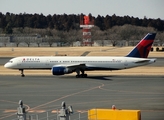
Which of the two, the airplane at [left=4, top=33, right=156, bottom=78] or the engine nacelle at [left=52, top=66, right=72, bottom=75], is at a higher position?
the airplane at [left=4, top=33, right=156, bottom=78]

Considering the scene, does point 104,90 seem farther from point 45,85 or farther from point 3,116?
point 3,116

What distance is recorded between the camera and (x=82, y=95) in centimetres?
4625

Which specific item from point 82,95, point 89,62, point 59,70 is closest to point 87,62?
point 89,62

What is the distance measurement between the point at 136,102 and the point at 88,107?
5230mm

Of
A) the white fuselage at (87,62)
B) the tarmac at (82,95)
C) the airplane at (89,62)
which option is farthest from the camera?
the white fuselage at (87,62)

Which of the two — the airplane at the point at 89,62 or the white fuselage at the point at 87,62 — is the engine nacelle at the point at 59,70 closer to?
the airplane at the point at 89,62

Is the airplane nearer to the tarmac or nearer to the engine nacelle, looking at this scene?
the engine nacelle

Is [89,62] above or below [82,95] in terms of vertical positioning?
above

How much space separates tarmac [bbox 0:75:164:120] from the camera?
37097mm

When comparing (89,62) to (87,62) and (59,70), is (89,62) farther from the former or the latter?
(59,70)

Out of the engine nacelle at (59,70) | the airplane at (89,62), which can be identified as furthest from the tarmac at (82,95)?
the airplane at (89,62)

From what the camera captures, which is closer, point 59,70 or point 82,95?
point 82,95

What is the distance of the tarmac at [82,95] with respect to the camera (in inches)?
1461

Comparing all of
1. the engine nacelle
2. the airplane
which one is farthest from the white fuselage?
the engine nacelle
